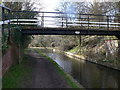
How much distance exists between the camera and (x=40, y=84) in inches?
373

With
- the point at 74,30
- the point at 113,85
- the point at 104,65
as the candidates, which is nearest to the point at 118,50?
the point at 104,65

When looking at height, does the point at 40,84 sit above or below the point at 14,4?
below

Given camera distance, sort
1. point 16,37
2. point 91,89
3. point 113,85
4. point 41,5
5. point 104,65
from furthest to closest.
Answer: point 41,5 → point 104,65 → point 16,37 → point 113,85 → point 91,89

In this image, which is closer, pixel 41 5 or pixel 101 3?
pixel 41 5

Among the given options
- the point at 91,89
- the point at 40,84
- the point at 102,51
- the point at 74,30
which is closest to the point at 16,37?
the point at 74,30

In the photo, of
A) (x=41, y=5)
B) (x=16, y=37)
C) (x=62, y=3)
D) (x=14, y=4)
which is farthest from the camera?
(x=62, y=3)

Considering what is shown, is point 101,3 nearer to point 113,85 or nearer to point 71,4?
point 71,4

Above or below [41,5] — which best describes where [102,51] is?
below

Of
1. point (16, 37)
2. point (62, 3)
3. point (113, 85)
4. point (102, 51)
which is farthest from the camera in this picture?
point (62, 3)

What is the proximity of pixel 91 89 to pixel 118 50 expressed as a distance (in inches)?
412

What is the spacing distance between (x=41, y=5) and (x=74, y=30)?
13.4 meters

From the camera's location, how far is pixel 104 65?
65.2 feet

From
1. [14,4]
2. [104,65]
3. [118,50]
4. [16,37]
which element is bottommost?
[104,65]

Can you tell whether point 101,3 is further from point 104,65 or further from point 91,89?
point 91,89
